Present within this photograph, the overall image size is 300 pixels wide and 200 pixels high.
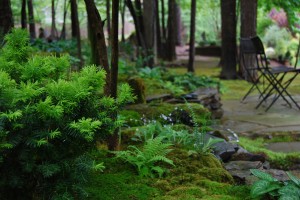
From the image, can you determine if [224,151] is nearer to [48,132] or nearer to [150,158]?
[150,158]

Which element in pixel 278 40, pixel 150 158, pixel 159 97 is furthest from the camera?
pixel 278 40

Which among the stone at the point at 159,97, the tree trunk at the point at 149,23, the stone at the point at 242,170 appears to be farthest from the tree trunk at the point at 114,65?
the tree trunk at the point at 149,23

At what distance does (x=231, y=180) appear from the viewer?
340 centimetres

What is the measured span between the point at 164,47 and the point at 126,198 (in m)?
17.1

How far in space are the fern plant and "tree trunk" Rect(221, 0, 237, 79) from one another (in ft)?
30.7

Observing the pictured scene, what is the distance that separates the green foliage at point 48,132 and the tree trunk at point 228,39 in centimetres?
1010

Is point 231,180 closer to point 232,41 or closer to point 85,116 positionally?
point 85,116

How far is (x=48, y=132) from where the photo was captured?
Answer: 2266mm

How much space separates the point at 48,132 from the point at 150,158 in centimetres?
116

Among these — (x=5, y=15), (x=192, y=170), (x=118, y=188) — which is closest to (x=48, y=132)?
(x=118, y=188)

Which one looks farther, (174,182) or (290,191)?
(174,182)

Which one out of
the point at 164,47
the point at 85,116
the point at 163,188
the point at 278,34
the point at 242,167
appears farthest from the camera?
the point at 278,34

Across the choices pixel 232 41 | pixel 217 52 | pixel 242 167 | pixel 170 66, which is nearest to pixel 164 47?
pixel 170 66

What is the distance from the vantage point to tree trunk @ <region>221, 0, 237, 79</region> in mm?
12211
